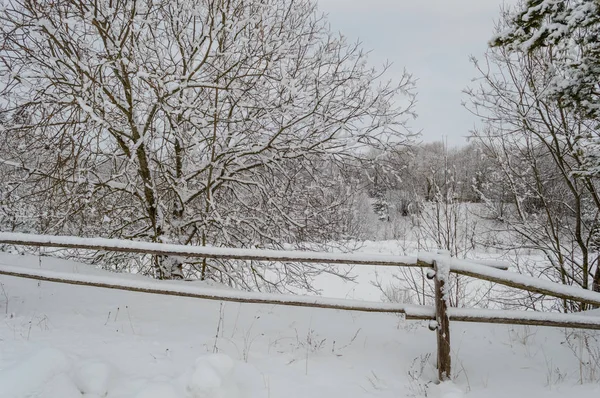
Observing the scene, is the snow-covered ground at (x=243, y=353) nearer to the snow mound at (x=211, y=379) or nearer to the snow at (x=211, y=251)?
the snow mound at (x=211, y=379)

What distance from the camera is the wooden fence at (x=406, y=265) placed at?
3.19 metres

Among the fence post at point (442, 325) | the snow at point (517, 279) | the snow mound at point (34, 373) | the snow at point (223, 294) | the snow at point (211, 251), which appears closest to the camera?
the snow mound at point (34, 373)

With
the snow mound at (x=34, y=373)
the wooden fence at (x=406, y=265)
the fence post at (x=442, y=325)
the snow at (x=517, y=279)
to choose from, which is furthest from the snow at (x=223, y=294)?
the snow mound at (x=34, y=373)

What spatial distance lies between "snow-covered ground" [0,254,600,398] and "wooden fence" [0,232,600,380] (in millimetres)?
437

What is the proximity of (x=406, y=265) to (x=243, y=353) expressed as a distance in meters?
1.80

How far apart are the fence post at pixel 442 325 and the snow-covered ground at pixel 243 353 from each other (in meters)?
0.14

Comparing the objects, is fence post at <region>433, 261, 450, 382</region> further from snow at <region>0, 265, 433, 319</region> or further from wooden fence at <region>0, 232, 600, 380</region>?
snow at <region>0, 265, 433, 319</region>

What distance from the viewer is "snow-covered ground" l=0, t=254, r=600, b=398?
2799 mm

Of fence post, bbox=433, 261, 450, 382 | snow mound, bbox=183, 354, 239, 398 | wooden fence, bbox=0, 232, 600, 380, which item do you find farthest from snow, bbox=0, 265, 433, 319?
snow mound, bbox=183, 354, 239, 398

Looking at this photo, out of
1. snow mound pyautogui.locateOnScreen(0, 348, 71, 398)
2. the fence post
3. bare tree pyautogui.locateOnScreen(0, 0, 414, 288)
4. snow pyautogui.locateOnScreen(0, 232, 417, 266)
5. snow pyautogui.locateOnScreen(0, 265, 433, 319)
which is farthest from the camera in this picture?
bare tree pyautogui.locateOnScreen(0, 0, 414, 288)

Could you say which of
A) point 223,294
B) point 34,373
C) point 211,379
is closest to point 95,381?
point 34,373

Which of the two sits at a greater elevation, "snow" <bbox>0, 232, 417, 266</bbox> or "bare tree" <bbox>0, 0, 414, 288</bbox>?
"bare tree" <bbox>0, 0, 414, 288</bbox>

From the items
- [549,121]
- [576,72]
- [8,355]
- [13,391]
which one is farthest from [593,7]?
[8,355]

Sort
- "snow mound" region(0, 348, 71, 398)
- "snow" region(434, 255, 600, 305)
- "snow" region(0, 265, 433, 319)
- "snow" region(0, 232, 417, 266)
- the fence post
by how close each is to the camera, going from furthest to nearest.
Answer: "snow" region(0, 265, 433, 319) < "snow" region(0, 232, 417, 266) < the fence post < "snow" region(434, 255, 600, 305) < "snow mound" region(0, 348, 71, 398)
